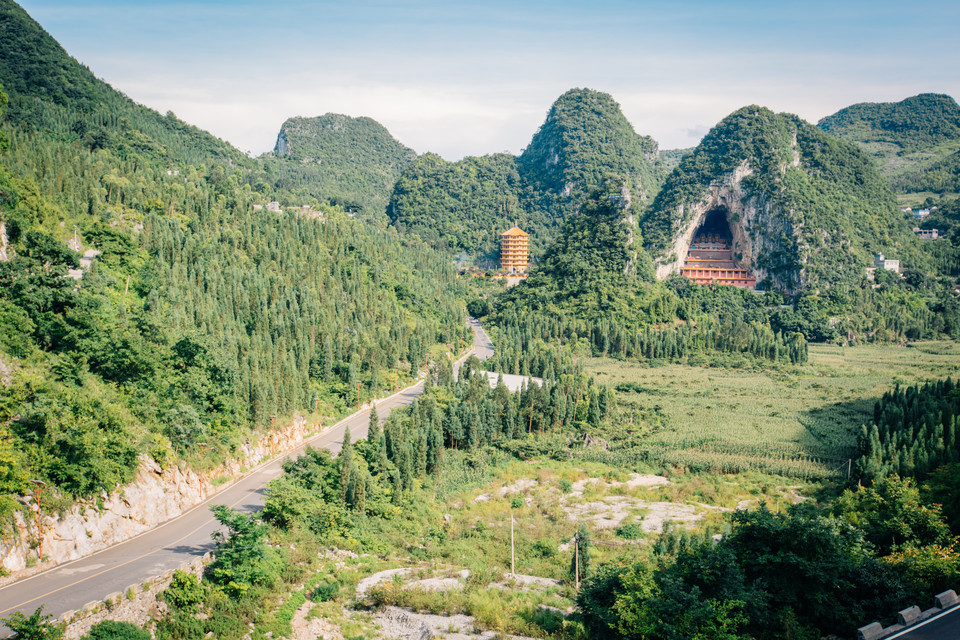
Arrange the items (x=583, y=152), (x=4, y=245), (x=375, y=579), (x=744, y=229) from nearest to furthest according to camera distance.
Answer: (x=375, y=579) < (x=4, y=245) < (x=744, y=229) < (x=583, y=152)

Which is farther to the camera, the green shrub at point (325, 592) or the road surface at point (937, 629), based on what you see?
the green shrub at point (325, 592)

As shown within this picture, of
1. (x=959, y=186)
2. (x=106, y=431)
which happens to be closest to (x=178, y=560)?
(x=106, y=431)

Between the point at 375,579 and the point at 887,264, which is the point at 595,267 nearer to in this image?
the point at 887,264

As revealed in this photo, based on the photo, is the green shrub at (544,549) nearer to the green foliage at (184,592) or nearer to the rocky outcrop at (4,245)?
the green foliage at (184,592)

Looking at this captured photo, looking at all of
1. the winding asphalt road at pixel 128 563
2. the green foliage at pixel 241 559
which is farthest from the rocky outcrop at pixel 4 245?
the green foliage at pixel 241 559

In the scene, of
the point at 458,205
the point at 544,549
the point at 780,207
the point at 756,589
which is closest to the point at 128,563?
the point at 544,549
